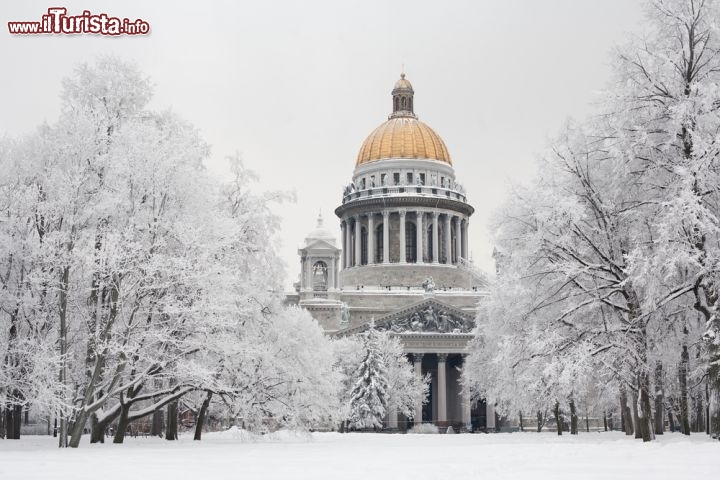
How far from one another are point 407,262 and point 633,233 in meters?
78.5

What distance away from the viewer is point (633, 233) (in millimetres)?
26406

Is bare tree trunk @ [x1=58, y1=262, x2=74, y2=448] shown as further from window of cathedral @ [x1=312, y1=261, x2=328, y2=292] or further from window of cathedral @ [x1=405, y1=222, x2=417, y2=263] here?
window of cathedral @ [x1=405, y1=222, x2=417, y2=263]

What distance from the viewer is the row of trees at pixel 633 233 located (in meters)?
23.2

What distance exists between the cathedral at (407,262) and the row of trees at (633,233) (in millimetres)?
50678

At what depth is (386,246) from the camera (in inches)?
4126

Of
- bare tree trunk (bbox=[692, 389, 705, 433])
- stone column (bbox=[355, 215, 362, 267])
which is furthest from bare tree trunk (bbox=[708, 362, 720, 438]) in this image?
stone column (bbox=[355, 215, 362, 267])

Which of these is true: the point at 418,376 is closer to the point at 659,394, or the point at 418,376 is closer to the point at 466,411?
the point at 466,411

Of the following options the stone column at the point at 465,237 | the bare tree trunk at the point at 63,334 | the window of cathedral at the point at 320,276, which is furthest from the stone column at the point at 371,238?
the bare tree trunk at the point at 63,334

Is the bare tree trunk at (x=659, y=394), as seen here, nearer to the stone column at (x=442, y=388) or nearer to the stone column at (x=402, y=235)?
the stone column at (x=442, y=388)

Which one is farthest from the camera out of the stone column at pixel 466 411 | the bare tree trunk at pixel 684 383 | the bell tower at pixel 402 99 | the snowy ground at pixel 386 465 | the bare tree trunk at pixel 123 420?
the bell tower at pixel 402 99

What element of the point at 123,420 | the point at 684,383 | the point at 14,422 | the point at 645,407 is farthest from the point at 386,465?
the point at 14,422

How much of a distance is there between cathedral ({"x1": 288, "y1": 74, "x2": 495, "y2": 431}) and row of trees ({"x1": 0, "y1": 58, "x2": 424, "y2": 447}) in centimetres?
4907

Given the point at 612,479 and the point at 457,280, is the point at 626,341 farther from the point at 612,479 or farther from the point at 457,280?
the point at 457,280

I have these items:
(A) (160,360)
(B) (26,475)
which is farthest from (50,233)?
(B) (26,475)
